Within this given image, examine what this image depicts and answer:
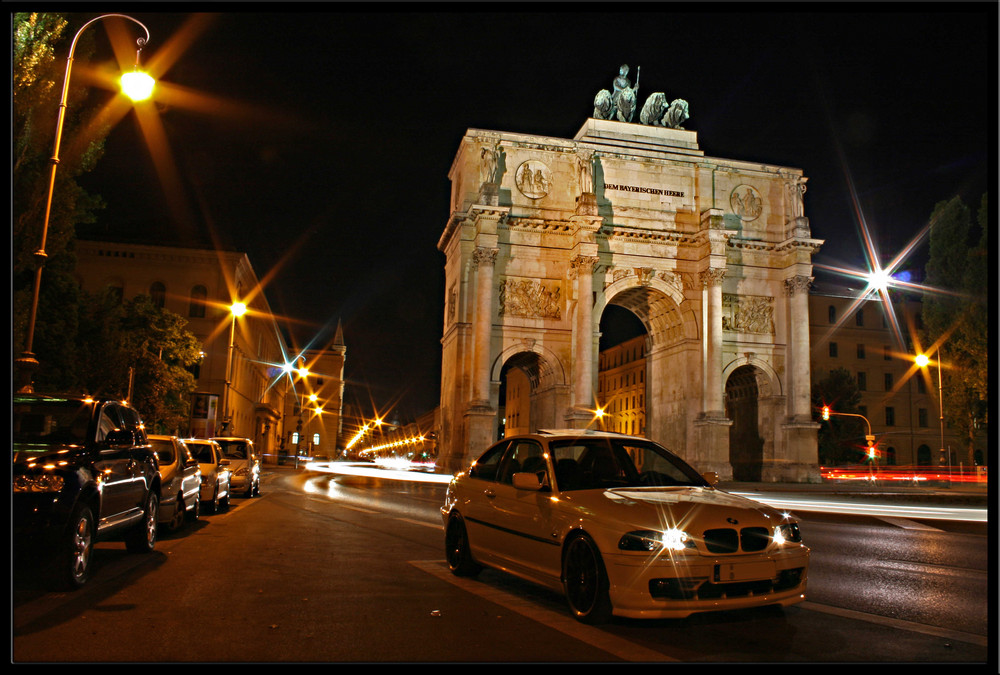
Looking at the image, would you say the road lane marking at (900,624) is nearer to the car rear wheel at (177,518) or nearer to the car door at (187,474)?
the car rear wheel at (177,518)

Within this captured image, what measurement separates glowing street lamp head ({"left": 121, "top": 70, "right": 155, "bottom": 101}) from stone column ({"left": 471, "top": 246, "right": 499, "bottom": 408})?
84.5ft

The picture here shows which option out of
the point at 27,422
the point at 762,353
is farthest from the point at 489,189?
the point at 27,422

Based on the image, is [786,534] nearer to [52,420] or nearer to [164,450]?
[52,420]

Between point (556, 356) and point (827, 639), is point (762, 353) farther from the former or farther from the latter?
point (827, 639)

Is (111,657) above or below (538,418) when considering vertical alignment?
below

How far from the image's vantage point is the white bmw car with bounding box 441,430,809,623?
19.0 ft

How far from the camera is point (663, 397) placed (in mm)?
44844

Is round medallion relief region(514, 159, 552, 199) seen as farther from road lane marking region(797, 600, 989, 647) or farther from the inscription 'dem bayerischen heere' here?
road lane marking region(797, 600, 989, 647)

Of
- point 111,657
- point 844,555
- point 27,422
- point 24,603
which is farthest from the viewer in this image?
point 844,555

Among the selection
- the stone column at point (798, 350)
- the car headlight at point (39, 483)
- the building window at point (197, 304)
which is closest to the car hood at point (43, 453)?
the car headlight at point (39, 483)

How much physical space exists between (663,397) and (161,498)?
119 feet

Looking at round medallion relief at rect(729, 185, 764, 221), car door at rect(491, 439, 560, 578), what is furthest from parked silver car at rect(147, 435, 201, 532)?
round medallion relief at rect(729, 185, 764, 221)

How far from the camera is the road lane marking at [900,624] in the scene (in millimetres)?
5809

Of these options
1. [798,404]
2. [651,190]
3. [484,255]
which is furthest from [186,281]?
[798,404]
